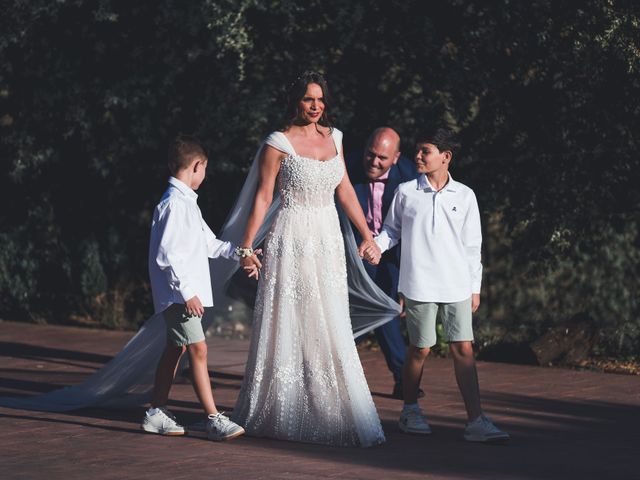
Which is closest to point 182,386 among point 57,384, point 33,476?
point 57,384

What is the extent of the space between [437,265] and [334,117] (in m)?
3.86

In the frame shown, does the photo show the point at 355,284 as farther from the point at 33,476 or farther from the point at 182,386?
the point at 33,476

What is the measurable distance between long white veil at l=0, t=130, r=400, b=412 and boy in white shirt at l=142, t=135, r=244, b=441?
0.60m

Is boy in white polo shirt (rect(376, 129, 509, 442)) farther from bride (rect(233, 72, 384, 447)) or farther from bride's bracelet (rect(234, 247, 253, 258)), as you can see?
bride's bracelet (rect(234, 247, 253, 258))

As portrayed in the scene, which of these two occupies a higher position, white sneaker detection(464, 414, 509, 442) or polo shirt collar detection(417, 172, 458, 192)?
polo shirt collar detection(417, 172, 458, 192)

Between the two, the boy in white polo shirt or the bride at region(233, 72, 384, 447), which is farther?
the boy in white polo shirt

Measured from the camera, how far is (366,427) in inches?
281

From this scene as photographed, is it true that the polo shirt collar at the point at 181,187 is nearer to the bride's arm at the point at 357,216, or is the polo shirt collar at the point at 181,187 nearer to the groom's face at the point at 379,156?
the bride's arm at the point at 357,216

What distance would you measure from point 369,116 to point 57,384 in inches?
139

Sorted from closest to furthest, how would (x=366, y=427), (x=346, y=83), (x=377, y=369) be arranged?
1. (x=366, y=427)
2. (x=377, y=369)
3. (x=346, y=83)

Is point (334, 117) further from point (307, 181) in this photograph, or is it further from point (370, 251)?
point (307, 181)

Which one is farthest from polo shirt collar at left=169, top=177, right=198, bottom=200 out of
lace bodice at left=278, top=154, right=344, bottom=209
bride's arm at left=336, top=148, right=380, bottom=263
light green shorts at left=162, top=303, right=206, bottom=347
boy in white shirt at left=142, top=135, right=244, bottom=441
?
bride's arm at left=336, top=148, right=380, bottom=263

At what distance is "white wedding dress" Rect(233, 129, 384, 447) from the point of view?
286 inches

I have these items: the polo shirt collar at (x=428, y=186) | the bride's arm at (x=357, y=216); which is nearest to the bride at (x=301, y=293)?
the bride's arm at (x=357, y=216)
